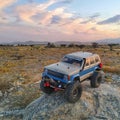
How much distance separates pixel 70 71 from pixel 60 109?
2.12m

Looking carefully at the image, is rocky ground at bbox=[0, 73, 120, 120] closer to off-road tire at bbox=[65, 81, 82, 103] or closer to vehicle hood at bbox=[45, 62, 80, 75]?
off-road tire at bbox=[65, 81, 82, 103]

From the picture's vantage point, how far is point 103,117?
1276 cm

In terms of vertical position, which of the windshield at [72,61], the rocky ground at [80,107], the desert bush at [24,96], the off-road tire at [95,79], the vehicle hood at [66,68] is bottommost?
the desert bush at [24,96]

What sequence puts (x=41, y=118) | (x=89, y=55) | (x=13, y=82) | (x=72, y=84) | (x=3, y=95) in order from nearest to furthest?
(x=72, y=84) < (x=41, y=118) < (x=89, y=55) < (x=3, y=95) < (x=13, y=82)

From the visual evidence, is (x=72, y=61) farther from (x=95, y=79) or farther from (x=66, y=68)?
(x=95, y=79)

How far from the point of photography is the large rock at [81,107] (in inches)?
500

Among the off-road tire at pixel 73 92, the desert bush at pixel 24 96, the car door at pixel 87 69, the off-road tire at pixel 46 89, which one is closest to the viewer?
the off-road tire at pixel 73 92

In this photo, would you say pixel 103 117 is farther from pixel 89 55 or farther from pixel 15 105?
pixel 15 105

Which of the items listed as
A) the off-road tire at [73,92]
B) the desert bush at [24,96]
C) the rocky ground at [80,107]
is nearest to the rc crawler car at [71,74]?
the off-road tire at [73,92]

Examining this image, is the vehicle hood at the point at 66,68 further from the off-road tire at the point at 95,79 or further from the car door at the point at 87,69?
the off-road tire at the point at 95,79

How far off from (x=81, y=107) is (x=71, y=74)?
6.64 ft

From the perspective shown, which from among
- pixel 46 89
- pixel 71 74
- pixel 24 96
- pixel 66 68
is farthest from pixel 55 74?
pixel 24 96

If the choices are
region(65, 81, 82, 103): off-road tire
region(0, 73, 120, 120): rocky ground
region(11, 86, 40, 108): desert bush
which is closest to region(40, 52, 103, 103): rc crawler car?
region(65, 81, 82, 103): off-road tire

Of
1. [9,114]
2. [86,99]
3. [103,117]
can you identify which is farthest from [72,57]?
[9,114]
